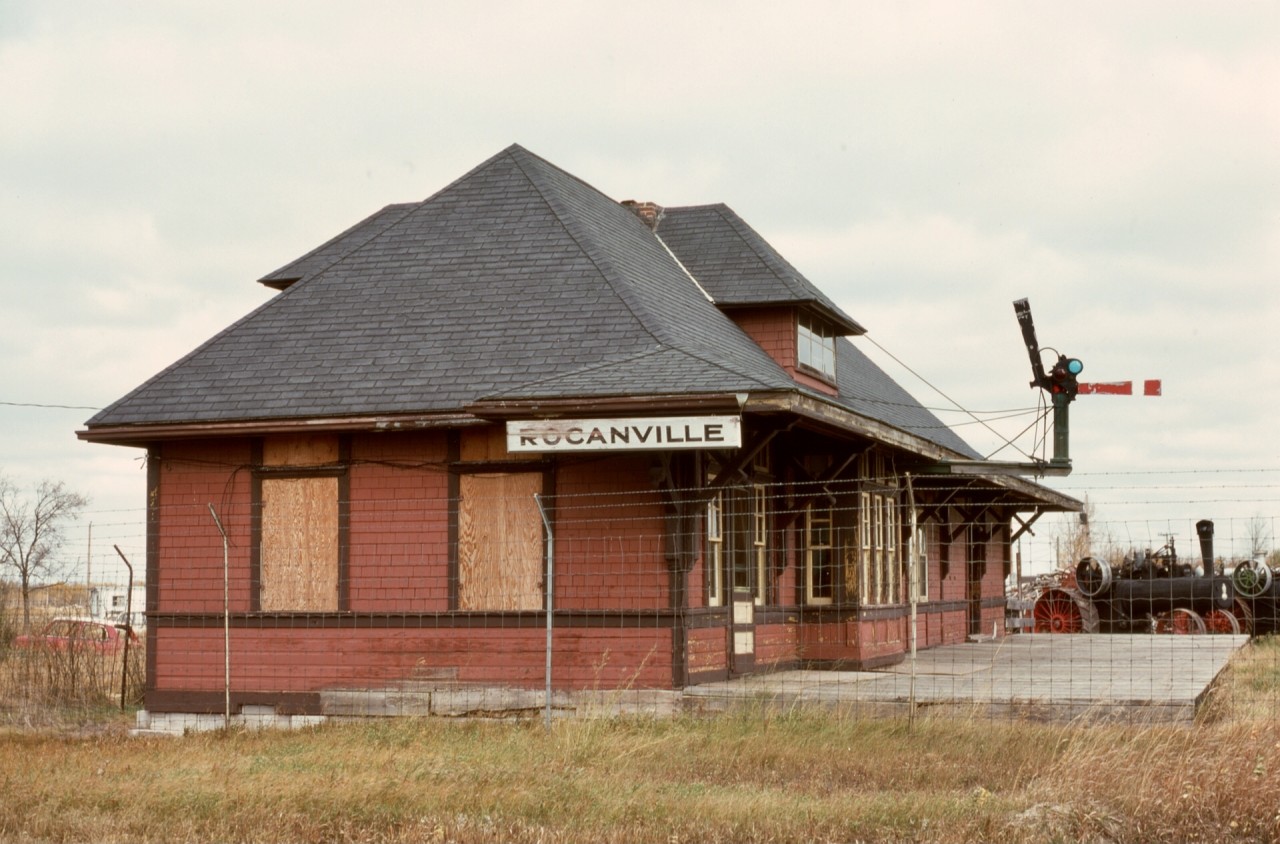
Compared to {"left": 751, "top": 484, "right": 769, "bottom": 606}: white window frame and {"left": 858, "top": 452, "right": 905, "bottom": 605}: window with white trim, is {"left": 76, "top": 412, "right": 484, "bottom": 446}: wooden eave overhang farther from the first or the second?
Result: {"left": 858, "top": 452, "right": 905, "bottom": 605}: window with white trim

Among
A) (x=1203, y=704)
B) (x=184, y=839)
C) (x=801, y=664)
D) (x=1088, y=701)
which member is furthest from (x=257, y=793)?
(x=801, y=664)

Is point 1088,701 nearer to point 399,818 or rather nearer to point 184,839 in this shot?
point 399,818

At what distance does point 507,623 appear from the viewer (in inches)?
680

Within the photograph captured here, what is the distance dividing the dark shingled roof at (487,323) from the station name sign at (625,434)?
0.31 metres

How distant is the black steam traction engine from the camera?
3569 centimetres

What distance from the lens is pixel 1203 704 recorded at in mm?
15633

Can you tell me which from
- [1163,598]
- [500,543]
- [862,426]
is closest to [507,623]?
[500,543]

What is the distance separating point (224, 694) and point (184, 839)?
29.3 feet

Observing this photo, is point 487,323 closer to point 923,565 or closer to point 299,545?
point 299,545

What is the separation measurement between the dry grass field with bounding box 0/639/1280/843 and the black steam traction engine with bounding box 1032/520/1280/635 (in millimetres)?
22305

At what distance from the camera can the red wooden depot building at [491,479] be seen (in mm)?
16625

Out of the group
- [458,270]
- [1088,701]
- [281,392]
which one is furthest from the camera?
[458,270]

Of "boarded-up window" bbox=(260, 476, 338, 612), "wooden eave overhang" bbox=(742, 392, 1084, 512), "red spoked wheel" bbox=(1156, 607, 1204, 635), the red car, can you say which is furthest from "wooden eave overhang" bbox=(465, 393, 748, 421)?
"red spoked wheel" bbox=(1156, 607, 1204, 635)

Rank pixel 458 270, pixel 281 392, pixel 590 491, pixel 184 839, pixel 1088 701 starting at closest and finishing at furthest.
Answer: pixel 184 839 < pixel 1088 701 < pixel 590 491 < pixel 281 392 < pixel 458 270
